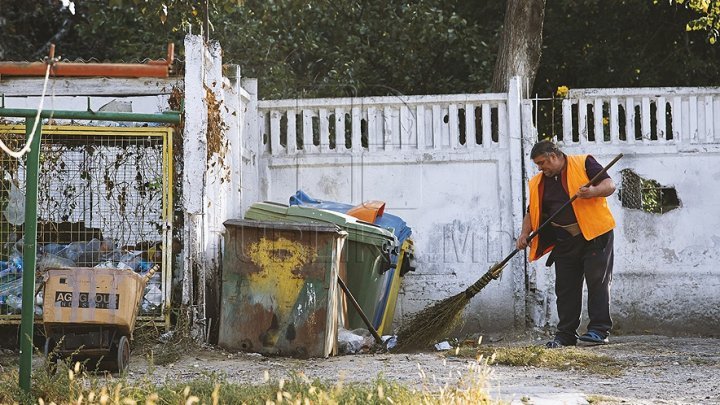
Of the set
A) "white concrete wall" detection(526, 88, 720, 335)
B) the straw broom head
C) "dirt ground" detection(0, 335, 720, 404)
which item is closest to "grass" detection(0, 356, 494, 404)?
"dirt ground" detection(0, 335, 720, 404)

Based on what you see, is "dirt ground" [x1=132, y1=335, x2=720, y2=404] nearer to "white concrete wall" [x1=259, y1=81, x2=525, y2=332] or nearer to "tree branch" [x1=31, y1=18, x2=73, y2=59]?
"white concrete wall" [x1=259, y1=81, x2=525, y2=332]

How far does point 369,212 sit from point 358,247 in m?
0.53

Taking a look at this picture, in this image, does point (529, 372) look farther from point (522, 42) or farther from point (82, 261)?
point (522, 42)

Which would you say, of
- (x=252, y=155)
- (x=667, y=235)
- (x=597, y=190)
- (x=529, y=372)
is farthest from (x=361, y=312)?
(x=667, y=235)

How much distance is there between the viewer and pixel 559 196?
329 inches

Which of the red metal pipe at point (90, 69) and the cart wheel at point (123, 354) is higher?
the red metal pipe at point (90, 69)

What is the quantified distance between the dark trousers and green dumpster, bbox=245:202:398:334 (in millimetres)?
1366

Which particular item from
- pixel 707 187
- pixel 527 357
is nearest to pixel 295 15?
pixel 707 187

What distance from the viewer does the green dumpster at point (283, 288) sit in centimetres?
769

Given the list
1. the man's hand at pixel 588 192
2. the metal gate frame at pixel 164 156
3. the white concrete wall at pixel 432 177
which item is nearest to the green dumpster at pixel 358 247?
the metal gate frame at pixel 164 156

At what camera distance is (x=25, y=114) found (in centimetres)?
573

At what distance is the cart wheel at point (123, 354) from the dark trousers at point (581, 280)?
347cm

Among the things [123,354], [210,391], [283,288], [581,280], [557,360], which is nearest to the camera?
[210,391]

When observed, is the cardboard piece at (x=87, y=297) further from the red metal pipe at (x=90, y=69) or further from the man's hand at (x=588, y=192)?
the man's hand at (x=588, y=192)
